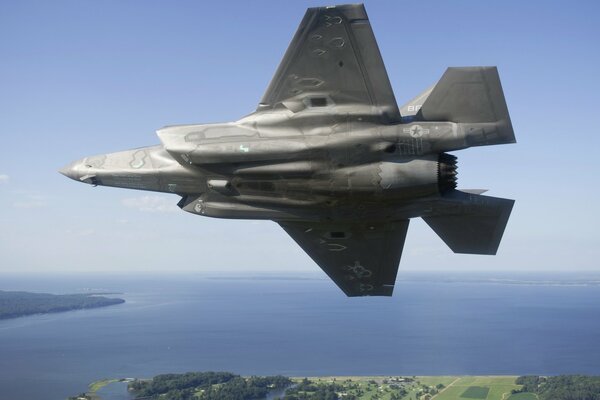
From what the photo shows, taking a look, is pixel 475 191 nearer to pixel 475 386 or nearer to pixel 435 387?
pixel 435 387

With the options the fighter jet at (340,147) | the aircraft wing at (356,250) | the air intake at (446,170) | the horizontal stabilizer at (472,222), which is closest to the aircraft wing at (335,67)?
the fighter jet at (340,147)

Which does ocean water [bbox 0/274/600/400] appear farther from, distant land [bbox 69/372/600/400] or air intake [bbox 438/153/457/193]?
air intake [bbox 438/153/457/193]

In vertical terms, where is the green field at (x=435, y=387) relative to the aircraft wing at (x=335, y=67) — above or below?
below

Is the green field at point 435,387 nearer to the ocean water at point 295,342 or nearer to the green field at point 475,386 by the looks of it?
the green field at point 475,386

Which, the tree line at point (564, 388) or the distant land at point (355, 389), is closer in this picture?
the tree line at point (564, 388)

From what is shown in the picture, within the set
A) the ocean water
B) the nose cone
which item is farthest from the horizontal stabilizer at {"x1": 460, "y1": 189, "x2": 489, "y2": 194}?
the ocean water

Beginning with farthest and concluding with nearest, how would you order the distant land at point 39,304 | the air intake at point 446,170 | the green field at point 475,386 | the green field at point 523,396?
the distant land at point 39,304, the green field at point 475,386, the green field at point 523,396, the air intake at point 446,170

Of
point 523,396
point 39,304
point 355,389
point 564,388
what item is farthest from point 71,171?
point 39,304
